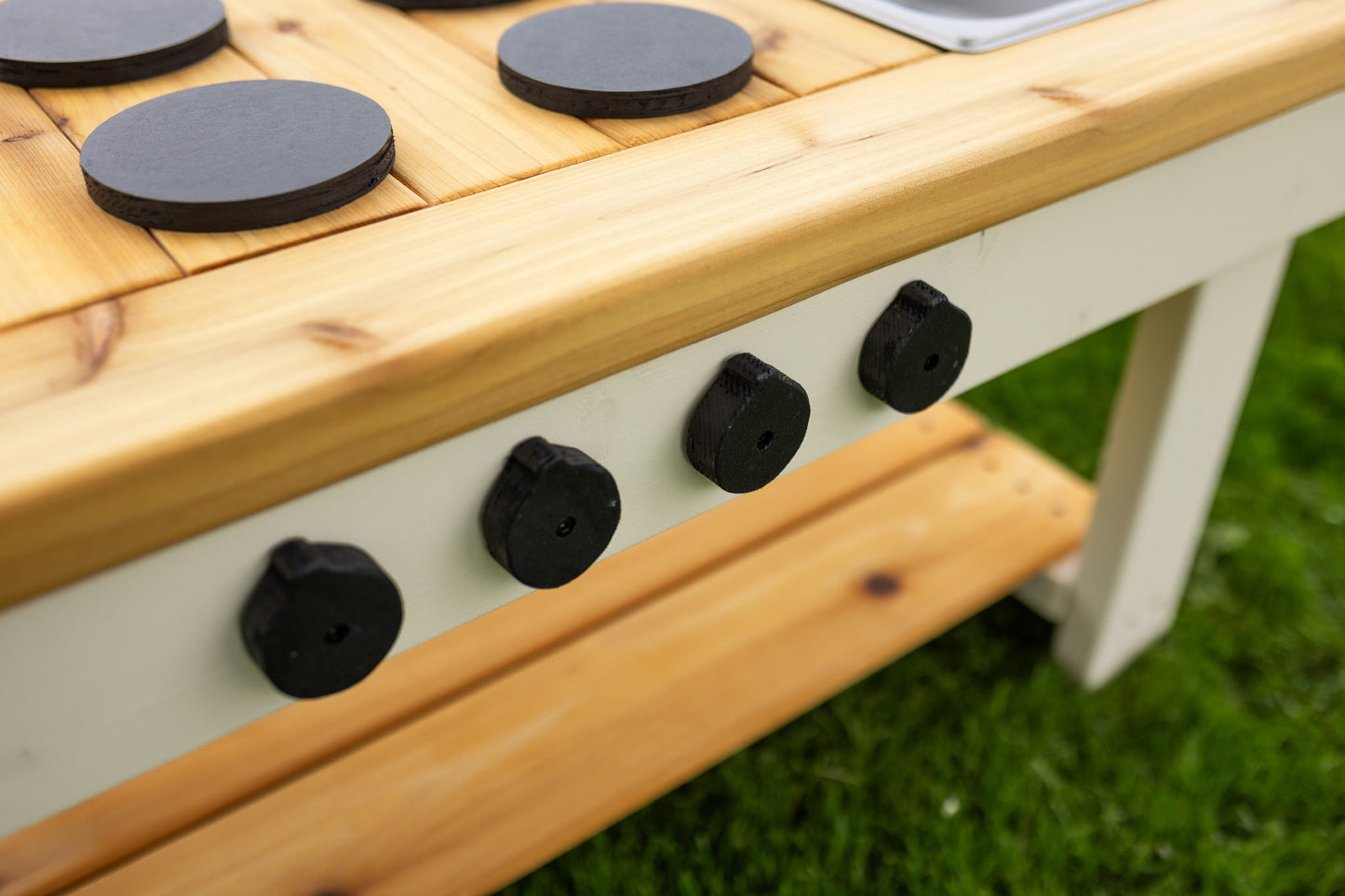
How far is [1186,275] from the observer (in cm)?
84

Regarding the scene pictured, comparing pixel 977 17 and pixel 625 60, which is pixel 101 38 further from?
pixel 977 17

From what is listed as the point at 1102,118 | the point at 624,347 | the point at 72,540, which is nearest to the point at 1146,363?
the point at 1102,118

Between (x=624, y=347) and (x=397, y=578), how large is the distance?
0.16 meters

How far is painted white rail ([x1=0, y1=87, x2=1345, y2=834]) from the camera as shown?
0.46 m

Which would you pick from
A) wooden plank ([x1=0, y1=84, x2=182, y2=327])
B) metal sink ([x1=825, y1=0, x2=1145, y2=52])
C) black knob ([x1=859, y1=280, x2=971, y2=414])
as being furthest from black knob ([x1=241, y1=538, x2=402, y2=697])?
metal sink ([x1=825, y1=0, x2=1145, y2=52])

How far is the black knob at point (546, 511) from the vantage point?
0.52 meters

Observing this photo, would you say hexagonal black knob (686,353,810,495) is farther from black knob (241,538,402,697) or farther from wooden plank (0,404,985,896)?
wooden plank (0,404,985,896)

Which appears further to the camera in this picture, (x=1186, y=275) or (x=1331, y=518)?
(x=1331, y=518)

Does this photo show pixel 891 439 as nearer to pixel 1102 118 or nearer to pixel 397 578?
pixel 1102 118

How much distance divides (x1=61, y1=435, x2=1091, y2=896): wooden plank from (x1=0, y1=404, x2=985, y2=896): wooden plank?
0.06 ft

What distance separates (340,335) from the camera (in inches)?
18.8

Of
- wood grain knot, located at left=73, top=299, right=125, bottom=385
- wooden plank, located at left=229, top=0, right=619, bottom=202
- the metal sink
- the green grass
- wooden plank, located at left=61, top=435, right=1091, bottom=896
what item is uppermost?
the metal sink

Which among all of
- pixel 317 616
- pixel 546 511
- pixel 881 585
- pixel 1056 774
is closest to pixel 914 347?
pixel 546 511

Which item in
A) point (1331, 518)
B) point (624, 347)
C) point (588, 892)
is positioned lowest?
point (588, 892)
